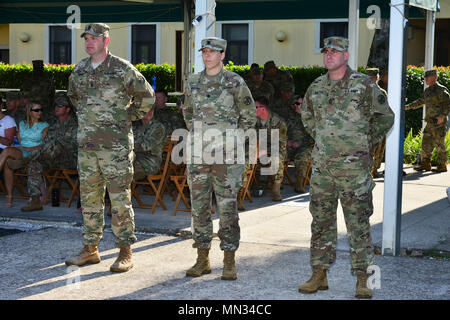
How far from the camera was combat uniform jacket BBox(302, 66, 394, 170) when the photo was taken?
18.2 ft

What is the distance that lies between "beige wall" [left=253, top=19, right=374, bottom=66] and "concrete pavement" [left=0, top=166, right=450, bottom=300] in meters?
13.5

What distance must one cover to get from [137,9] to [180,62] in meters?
2.00

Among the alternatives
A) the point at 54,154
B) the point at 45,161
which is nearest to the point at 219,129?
the point at 54,154

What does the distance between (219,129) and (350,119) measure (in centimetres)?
120

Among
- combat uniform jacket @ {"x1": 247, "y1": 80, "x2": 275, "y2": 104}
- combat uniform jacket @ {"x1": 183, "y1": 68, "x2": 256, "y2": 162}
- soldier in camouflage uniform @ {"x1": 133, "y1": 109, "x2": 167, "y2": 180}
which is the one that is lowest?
soldier in camouflage uniform @ {"x1": 133, "y1": 109, "x2": 167, "y2": 180}

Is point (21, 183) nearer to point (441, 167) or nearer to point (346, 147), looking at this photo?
point (346, 147)

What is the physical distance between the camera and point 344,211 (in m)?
5.66

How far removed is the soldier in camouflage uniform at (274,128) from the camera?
33.8 feet

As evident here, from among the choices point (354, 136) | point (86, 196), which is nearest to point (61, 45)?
point (86, 196)

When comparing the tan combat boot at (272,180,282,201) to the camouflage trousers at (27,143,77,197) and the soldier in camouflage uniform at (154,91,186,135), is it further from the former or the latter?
the camouflage trousers at (27,143,77,197)

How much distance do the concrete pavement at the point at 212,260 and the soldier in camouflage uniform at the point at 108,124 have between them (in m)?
0.40

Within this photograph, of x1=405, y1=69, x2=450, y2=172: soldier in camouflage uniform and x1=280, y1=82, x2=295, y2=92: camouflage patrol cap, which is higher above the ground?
x1=280, y1=82, x2=295, y2=92: camouflage patrol cap

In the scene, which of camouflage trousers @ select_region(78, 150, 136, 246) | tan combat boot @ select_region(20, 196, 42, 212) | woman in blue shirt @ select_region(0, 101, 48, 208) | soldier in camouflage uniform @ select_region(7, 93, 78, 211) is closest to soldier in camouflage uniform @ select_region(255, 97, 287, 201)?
soldier in camouflage uniform @ select_region(7, 93, 78, 211)

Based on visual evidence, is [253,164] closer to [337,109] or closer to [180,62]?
[180,62]
